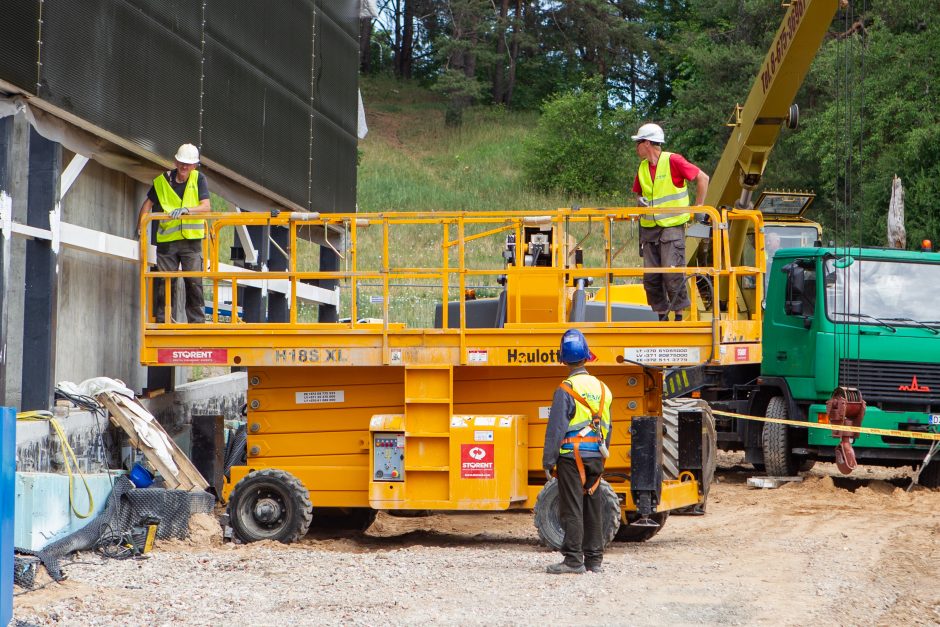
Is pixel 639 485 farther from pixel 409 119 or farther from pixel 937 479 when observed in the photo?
pixel 409 119

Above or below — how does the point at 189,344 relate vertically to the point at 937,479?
above

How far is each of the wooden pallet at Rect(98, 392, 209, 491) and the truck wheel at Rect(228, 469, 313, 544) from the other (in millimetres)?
535

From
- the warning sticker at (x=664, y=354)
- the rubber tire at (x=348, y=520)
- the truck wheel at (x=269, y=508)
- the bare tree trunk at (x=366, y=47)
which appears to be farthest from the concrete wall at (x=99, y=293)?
the bare tree trunk at (x=366, y=47)

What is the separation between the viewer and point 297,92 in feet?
58.6

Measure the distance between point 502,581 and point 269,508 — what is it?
111 inches

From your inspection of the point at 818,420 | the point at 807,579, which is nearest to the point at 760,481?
the point at 818,420

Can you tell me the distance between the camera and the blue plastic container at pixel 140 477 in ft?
37.2

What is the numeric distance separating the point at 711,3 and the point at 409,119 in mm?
18916

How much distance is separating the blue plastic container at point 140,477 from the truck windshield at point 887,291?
29.8 ft

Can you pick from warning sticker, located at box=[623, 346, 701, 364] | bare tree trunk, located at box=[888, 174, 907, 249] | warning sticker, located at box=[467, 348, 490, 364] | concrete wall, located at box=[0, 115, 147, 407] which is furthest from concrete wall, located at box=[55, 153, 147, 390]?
bare tree trunk, located at box=[888, 174, 907, 249]

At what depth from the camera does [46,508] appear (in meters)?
9.50

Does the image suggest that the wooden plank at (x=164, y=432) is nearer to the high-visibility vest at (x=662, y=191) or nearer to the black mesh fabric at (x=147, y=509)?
the black mesh fabric at (x=147, y=509)

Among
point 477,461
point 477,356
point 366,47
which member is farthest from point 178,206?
point 366,47

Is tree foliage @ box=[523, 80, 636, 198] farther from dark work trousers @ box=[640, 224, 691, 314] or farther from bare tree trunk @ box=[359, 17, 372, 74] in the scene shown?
dark work trousers @ box=[640, 224, 691, 314]
